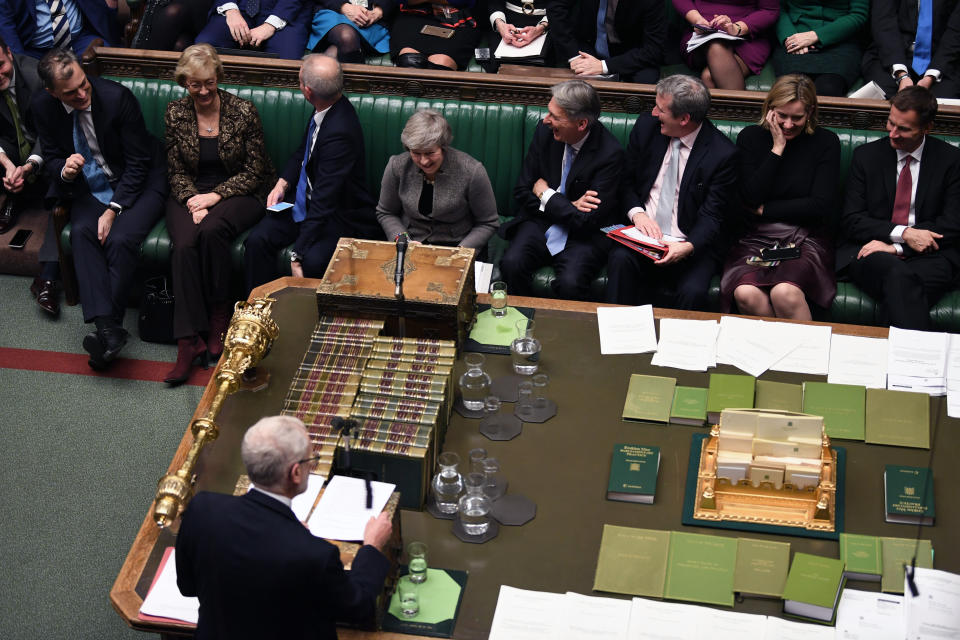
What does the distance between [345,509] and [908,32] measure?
4513 mm

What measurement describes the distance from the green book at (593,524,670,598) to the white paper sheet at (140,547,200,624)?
1153 millimetres

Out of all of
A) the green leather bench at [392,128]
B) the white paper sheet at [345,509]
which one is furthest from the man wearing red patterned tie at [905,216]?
the white paper sheet at [345,509]

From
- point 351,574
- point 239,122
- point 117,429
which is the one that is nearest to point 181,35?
point 239,122

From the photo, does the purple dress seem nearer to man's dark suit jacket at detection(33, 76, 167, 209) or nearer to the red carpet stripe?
man's dark suit jacket at detection(33, 76, 167, 209)

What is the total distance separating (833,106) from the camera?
5.49m

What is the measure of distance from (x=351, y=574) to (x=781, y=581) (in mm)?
1224

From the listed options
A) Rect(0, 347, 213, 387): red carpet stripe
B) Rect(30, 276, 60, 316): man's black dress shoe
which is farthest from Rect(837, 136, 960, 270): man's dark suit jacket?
Rect(30, 276, 60, 316): man's black dress shoe

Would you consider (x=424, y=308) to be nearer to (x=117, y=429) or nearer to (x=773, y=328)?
(x=773, y=328)

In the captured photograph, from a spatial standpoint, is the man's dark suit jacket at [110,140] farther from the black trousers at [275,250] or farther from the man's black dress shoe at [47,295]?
the black trousers at [275,250]

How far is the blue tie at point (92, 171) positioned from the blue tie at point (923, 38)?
14.4ft

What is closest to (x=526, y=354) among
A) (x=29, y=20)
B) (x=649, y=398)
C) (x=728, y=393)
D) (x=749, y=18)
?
(x=649, y=398)

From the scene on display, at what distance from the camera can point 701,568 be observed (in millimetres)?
3232

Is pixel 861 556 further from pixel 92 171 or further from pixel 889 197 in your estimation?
pixel 92 171

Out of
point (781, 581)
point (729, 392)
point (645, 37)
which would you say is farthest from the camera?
point (645, 37)
